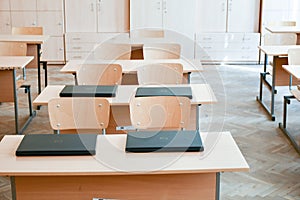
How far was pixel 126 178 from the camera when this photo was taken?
2.67m

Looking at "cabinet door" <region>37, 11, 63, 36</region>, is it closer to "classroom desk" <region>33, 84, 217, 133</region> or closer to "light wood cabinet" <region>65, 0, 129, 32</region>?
"light wood cabinet" <region>65, 0, 129, 32</region>

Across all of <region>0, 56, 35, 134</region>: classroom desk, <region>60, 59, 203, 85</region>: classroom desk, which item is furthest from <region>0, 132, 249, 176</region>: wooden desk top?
<region>0, 56, 35, 134</region>: classroom desk

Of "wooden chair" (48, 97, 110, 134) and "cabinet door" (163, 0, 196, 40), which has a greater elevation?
"cabinet door" (163, 0, 196, 40)

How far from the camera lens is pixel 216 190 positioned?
2.70 metres

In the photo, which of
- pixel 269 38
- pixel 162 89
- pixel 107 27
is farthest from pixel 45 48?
pixel 162 89

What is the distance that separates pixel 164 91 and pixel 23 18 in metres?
5.22

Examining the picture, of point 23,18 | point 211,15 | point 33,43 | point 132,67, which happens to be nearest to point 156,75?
point 132,67

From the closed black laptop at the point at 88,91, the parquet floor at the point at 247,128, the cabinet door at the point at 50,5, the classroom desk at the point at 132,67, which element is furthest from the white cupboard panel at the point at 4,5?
the closed black laptop at the point at 88,91

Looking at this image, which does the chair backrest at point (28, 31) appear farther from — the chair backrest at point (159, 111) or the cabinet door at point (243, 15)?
the chair backrest at point (159, 111)

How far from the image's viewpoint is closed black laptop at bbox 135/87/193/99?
12.9 ft

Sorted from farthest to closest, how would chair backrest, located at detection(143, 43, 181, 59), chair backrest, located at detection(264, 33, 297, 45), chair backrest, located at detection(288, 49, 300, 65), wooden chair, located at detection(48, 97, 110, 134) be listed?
chair backrest, located at detection(264, 33, 297, 45) → chair backrest, located at detection(143, 43, 181, 59) → chair backrest, located at detection(288, 49, 300, 65) → wooden chair, located at detection(48, 97, 110, 134)

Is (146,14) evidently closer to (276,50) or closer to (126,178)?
(276,50)

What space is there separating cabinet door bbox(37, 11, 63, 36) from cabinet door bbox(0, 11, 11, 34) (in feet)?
1.70

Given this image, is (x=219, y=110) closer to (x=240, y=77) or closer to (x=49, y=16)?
(x=240, y=77)
